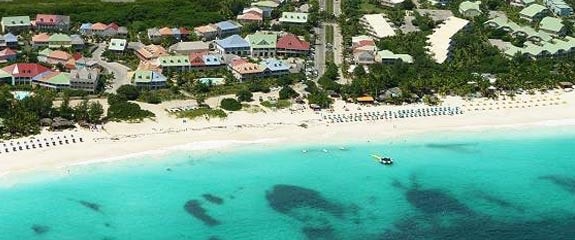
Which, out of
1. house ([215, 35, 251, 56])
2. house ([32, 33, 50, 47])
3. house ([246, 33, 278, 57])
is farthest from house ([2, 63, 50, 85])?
house ([246, 33, 278, 57])

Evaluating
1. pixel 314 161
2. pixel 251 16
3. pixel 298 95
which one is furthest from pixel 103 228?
pixel 251 16

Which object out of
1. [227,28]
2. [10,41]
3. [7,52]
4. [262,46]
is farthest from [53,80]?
[227,28]

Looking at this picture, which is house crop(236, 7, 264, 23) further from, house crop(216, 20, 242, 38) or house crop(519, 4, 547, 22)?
house crop(519, 4, 547, 22)

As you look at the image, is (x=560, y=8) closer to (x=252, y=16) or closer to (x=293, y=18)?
(x=293, y=18)

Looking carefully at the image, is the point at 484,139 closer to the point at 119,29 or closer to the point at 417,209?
the point at 417,209

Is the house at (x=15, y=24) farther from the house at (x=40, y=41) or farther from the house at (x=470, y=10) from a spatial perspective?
the house at (x=470, y=10)

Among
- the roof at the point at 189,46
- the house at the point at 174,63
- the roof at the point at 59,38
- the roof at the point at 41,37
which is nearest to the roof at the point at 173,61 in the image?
A: the house at the point at 174,63
